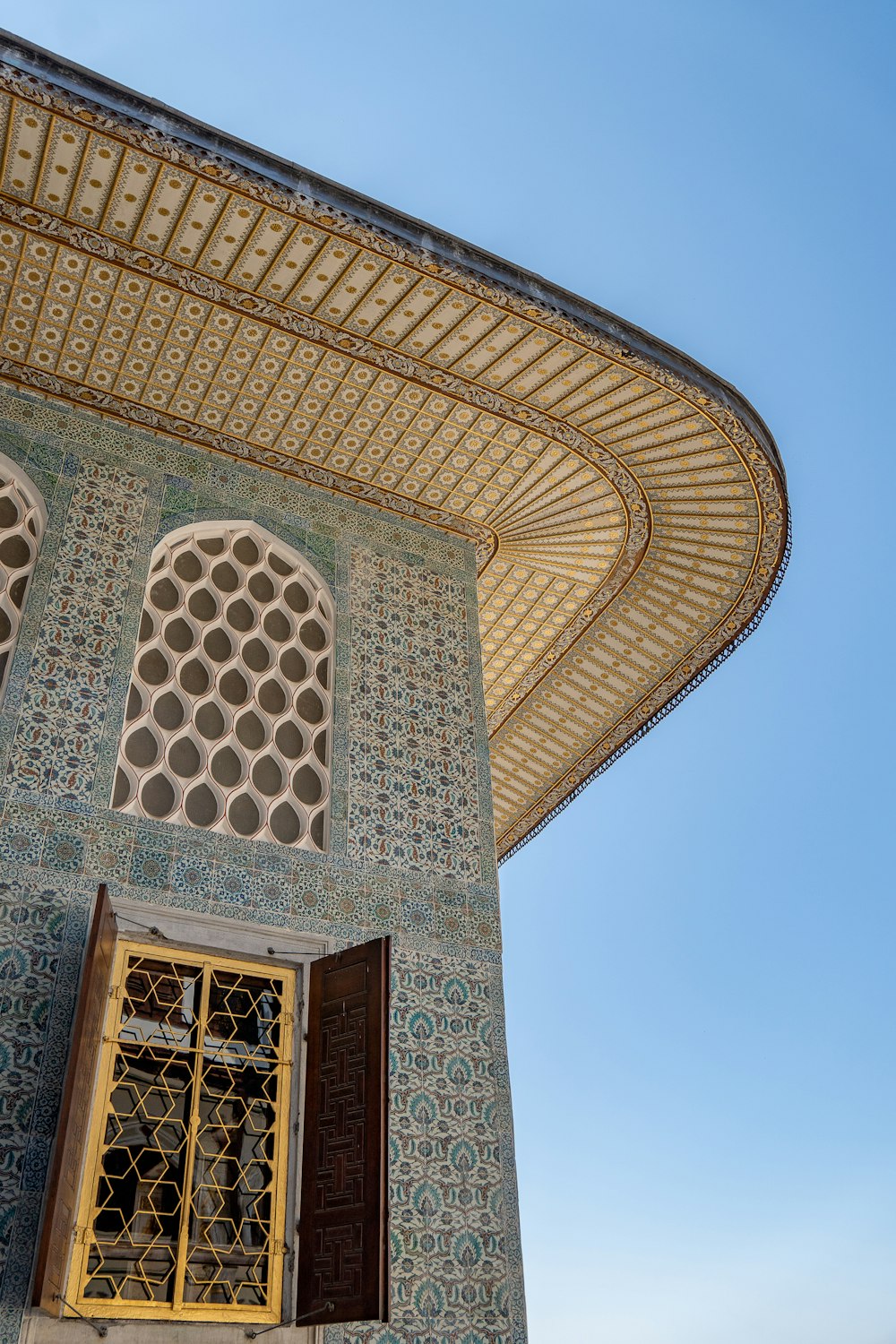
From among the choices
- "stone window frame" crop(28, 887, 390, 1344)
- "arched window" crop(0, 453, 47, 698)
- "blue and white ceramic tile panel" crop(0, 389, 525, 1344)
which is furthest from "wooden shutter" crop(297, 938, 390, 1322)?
"arched window" crop(0, 453, 47, 698)

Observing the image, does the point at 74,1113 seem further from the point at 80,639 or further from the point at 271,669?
the point at 271,669

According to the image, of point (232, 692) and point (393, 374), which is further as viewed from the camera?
point (393, 374)

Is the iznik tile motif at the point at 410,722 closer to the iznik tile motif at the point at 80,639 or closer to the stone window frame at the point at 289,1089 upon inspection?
the stone window frame at the point at 289,1089

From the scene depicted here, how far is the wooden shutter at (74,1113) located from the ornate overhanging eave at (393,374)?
215cm

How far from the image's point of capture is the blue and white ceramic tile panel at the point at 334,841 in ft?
11.4

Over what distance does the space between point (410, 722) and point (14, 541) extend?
158 centimetres

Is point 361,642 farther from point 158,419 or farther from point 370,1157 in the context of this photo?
point 370,1157

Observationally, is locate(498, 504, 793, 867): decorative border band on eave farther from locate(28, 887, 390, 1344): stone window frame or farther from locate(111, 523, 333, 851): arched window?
locate(28, 887, 390, 1344): stone window frame

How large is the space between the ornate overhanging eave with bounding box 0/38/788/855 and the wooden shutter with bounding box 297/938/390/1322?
2.22m

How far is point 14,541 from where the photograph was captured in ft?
14.2

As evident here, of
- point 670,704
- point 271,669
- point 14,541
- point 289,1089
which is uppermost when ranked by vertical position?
point 670,704

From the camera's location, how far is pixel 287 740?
4.45 metres

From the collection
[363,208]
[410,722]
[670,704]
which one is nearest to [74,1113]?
[410,722]

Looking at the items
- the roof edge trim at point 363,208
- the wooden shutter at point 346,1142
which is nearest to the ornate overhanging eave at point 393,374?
the roof edge trim at point 363,208
